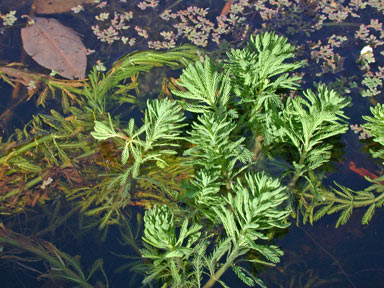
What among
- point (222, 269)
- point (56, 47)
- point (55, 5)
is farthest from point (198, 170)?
point (55, 5)

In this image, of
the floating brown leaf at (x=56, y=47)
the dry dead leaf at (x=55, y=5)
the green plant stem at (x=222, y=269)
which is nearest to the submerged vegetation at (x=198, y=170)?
the green plant stem at (x=222, y=269)

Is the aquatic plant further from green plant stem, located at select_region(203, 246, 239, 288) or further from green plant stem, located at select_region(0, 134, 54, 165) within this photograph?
green plant stem, located at select_region(0, 134, 54, 165)

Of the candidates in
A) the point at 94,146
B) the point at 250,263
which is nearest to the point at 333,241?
the point at 250,263

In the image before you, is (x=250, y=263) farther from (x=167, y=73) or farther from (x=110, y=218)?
(x=167, y=73)

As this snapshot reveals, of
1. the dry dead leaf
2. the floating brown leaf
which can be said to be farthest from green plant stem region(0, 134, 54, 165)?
the dry dead leaf

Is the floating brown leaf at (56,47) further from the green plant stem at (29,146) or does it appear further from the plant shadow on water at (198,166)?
the green plant stem at (29,146)
